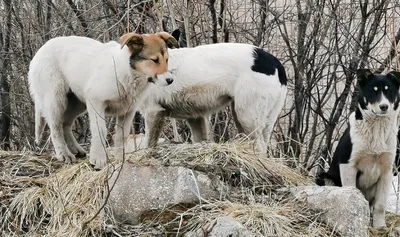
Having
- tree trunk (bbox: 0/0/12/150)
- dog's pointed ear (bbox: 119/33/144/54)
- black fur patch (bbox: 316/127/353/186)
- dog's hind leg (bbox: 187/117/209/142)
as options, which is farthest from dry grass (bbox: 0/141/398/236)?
tree trunk (bbox: 0/0/12/150)

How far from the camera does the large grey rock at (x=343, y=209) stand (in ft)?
20.9

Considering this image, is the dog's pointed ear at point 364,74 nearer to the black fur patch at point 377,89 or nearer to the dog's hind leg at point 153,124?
the black fur patch at point 377,89

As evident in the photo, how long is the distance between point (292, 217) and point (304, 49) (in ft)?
17.5

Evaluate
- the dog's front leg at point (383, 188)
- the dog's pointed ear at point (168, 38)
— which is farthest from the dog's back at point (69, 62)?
the dog's front leg at point (383, 188)

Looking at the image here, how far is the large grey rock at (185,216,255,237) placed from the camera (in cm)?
596

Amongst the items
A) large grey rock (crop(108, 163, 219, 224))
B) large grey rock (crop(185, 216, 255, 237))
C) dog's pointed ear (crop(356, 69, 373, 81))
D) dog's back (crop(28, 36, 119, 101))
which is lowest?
large grey rock (crop(185, 216, 255, 237))

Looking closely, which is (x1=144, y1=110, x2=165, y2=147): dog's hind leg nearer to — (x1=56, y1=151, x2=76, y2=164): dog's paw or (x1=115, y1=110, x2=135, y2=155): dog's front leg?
(x1=115, y1=110, x2=135, y2=155): dog's front leg

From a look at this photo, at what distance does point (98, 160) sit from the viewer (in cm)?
748

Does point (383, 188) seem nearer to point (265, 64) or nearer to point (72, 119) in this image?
point (265, 64)

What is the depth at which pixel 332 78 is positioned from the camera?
450 inches

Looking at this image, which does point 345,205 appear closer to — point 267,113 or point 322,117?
point 267,113

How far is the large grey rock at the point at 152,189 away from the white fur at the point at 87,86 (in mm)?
702

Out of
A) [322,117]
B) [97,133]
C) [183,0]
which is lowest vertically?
[322,117]

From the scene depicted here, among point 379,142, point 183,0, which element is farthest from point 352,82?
point 379,142
